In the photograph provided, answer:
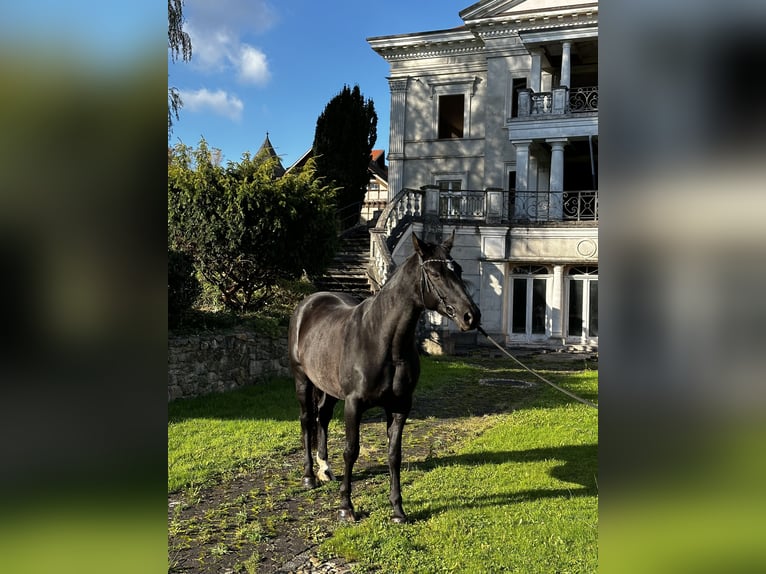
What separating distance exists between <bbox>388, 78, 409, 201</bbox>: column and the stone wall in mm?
15628

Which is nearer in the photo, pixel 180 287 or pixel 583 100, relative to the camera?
pixel 180 287

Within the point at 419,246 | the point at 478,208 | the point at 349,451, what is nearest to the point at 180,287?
the point at 349,451

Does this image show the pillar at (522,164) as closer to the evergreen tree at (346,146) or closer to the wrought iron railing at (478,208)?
the wrought iron railing at (478,208)

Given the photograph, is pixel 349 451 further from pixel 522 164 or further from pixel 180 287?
pixel 522 164

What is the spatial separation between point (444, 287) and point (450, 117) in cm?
2296

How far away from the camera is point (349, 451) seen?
4.99 meters

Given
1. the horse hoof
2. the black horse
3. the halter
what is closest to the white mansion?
the black horse

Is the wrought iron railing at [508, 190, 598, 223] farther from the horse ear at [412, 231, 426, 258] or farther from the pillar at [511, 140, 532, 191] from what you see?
the horse ear at [412, 231, 426, 258]

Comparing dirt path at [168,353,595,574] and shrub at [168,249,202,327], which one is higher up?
shrub at [168,249,202,327]

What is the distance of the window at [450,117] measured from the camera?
2564 cm

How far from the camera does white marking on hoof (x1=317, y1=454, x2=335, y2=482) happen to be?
19.4ft
